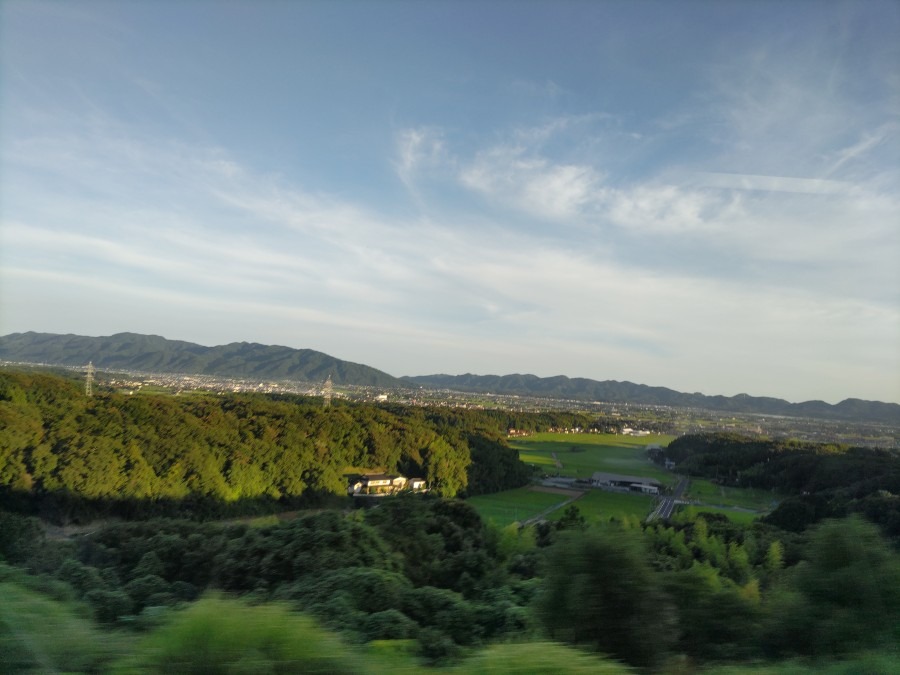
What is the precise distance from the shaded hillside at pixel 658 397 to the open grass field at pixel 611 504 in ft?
47.4

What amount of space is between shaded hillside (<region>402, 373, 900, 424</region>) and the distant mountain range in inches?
2.5

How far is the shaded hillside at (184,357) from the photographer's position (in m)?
43.8

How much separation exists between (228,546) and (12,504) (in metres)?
15.5

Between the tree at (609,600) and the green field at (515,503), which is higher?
the tree at (609,600)

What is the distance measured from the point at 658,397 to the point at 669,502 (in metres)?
52.0

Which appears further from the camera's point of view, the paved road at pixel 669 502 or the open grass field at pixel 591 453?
the open grass field at pixel 591 453

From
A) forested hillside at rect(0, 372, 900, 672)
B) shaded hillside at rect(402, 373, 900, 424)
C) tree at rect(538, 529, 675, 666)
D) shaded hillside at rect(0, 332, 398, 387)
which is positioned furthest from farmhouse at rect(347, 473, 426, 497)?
tree at rect(538, 529, 675, 666)

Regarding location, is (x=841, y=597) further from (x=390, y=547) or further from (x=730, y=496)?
(x=730, y=496)

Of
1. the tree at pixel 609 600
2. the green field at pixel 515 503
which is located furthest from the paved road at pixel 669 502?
the tree at pixel 609 600

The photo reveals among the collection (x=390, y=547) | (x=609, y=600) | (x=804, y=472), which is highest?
(x=609, y=600)

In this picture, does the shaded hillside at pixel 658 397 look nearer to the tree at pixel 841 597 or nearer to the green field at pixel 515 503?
the green field at pixel 515 503

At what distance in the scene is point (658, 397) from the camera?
81250 millimetres

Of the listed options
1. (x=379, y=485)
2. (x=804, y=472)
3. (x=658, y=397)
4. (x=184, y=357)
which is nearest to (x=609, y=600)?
(x=804, y=472)

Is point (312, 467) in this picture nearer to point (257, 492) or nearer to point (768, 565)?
point (257, 492)
